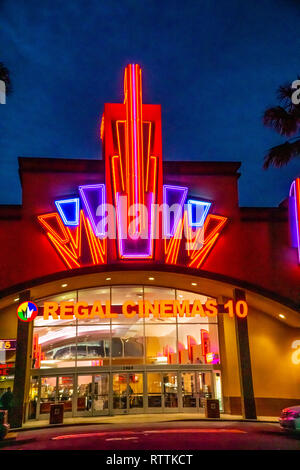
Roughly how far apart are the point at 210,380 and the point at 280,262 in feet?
23.8

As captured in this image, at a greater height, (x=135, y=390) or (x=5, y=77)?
(x=5, y=77)

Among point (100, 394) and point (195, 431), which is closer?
point (195, 431)

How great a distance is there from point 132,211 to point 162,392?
9753 mm

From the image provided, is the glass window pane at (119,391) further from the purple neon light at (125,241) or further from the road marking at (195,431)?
the road marking at (195,431)

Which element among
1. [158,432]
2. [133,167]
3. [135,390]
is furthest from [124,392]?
[133,167]

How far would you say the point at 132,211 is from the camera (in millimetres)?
21875

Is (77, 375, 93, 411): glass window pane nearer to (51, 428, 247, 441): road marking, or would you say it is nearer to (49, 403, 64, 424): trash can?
(49, 403, 64, 424): trash can

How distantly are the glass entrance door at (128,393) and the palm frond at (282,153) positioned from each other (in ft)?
41.3

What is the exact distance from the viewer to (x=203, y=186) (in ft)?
80.1

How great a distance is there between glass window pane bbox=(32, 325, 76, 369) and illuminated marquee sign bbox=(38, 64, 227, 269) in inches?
202

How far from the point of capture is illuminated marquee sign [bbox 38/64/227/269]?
72.3ft

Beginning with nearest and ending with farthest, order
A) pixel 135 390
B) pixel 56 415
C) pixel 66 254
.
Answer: pixel 56 415
pixel 66 254
pixel 135 390

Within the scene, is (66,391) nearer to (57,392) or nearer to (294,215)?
(57,392)
